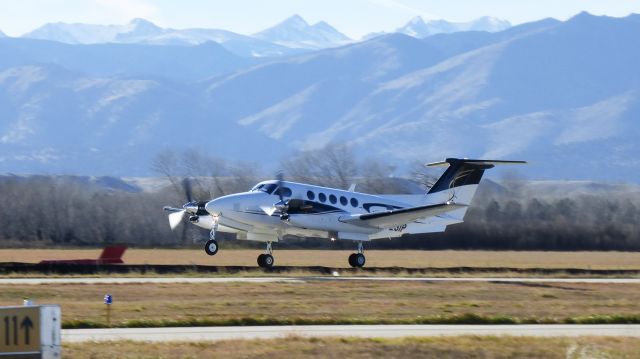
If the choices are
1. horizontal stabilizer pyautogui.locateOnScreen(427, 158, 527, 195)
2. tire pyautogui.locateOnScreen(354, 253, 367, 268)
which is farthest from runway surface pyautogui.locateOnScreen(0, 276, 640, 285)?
horizontal stabilizer pyautogui.locateOnScreen(427, 158, 527, 195)

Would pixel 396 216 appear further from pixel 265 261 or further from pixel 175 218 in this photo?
pixel 175 218

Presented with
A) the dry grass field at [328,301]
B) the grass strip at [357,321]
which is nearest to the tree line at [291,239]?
the dry grass field at [328,301]

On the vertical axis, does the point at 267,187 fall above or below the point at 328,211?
above

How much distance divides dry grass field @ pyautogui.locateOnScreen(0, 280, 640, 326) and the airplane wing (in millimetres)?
5278

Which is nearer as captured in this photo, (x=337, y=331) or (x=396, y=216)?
(x=337, y=331)

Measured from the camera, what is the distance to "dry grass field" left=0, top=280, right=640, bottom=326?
32.2 m

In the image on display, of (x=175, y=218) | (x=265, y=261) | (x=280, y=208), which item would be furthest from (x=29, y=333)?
(x=175, y=218)

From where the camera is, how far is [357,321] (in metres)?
31.1

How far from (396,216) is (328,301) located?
1299cm

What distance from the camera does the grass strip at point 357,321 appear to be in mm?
29812

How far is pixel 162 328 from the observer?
96.5 ft

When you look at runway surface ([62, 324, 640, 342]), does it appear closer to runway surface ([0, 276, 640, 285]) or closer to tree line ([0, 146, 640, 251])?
runway surface ([0, 276, 640, 285])

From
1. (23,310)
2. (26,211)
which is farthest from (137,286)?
(26,211)

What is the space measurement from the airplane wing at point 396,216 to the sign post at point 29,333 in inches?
1070
